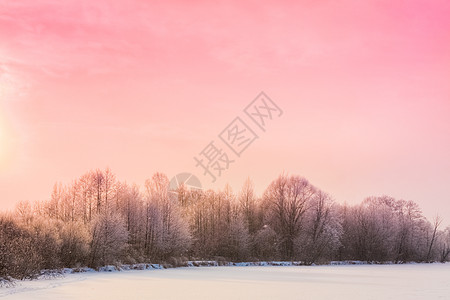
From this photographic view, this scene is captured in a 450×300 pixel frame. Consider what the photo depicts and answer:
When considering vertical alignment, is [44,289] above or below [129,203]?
below

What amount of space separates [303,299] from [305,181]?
2094 inches

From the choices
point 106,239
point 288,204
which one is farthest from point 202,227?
point 106,239

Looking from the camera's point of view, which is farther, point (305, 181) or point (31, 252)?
point (305, 181)

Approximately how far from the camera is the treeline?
3712cm

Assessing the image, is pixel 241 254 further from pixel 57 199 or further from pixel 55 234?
pixel 55 234

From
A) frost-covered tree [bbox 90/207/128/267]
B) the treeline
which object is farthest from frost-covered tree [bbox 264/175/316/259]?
frost-covered tree [bbox 90/207/128/267]

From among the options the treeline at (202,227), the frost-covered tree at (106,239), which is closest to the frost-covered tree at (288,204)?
the treeline at (202,227)

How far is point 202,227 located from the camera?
7319 cm

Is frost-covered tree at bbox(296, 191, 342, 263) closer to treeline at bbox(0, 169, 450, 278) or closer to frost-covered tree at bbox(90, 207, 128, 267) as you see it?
treeline at bbox(0, 169, 450, 278)

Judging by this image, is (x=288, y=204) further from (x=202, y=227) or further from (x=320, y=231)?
(x=202, y=227)

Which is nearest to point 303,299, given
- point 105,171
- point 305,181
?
point 105,171

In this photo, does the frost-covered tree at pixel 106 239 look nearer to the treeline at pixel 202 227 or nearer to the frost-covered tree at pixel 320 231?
the treeline at pixel 202 227

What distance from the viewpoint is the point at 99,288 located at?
22422 millimetres

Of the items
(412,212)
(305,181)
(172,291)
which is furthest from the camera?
(412,212)
